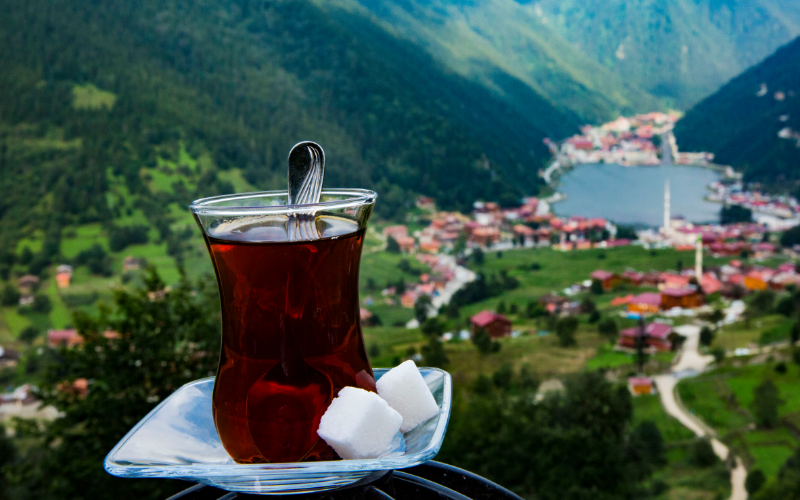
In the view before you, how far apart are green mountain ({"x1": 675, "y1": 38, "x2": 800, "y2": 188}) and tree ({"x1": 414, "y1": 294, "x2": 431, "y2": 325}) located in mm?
22271

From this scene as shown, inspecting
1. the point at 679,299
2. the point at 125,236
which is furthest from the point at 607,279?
the point at 125,236

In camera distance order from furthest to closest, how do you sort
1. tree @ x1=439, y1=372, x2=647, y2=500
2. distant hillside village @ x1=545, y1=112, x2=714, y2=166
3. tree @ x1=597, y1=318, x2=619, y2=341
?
distant hillside village @ x1=545, y1=112, x2=714, y2=166 → tree @ x1=597, y1=318, x2=619, y2=341 → tree @ x1=439, y1=372, x2=647, y2=500

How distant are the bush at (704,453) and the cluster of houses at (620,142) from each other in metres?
30.3

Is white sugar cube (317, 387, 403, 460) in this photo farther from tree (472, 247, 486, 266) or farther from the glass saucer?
tree (472, 247, 486, 266)

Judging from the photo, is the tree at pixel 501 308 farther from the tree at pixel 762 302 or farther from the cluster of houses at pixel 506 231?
the tree at pixel 762 302

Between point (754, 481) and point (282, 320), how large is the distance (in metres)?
14.4

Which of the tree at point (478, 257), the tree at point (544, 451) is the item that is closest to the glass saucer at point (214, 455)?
the tree at point (544, 451)

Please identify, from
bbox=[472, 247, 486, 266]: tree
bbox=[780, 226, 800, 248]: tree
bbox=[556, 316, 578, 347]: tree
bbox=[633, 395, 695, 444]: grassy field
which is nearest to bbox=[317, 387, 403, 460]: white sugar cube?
bbox=[633, 395, 695, 444]: grassy field

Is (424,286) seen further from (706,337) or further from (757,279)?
(757,279)

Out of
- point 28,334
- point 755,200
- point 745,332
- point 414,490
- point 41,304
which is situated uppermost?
point 755,200

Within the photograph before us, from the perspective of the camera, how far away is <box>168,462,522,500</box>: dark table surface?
0.47 m

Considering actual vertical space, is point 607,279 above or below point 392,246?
below

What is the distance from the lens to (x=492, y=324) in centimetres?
1934

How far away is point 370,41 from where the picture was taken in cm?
4338
